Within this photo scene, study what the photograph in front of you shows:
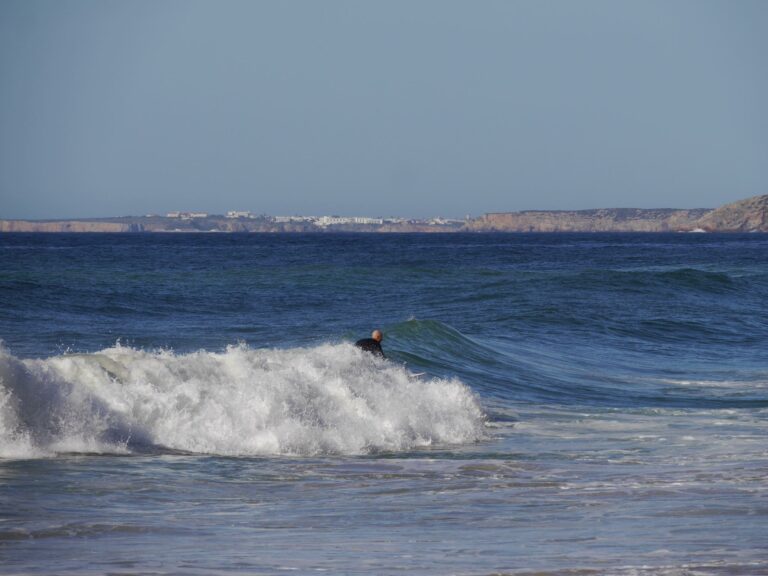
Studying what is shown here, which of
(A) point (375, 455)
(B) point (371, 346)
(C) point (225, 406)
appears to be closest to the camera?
(A) point (375, 455)

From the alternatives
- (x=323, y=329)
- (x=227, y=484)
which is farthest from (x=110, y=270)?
(x=227, y=484)

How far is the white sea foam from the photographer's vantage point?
11.4 meters

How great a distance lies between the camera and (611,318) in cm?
2955

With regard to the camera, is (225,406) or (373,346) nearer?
(225,406)

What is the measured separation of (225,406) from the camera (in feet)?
41.7

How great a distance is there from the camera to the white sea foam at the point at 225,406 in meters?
11.4

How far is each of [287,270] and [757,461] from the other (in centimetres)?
3831

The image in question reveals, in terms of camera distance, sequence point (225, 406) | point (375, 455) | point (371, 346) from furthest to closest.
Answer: point (371, 346), point (225, 406), point (375, 455)

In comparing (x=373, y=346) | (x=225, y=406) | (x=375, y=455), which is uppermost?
(x=373, y=346)

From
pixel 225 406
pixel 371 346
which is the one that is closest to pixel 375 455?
pixel 225 406

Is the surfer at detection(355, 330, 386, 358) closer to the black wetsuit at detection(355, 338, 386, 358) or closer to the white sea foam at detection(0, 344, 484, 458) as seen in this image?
the black wetsuit at detection(355, 338, 386, 358)

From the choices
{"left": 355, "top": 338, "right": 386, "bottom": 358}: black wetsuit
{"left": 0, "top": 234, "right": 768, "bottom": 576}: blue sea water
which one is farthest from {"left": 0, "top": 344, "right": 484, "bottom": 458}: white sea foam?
{"left": 355, "top": 338, "right": 386, "bottom": 358}: black wetsuit

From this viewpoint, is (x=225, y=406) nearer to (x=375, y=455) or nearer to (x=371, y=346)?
(x=375, y=455)

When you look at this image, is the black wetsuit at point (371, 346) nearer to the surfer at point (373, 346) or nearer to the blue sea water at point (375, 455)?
the surfer at point (373, 346)
